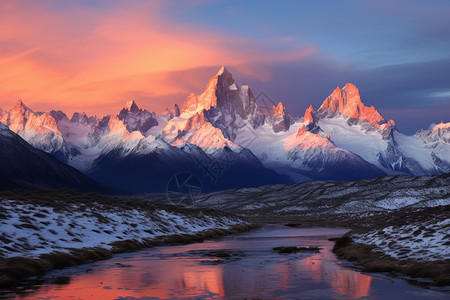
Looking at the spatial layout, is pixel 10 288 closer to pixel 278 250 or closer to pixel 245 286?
pixel 245 286

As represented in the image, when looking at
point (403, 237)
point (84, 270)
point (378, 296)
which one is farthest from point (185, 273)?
point (403, 237)

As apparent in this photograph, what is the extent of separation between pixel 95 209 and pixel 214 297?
51983 millimetres

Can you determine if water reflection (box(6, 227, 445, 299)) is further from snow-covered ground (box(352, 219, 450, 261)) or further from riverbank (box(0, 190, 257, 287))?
snow-covered ground (box(352, 219, 450, 261))

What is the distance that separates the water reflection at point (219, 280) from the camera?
3194 centimetres

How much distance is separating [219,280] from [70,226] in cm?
2981

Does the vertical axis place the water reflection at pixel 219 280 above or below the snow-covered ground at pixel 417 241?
below

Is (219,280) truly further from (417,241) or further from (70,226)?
(70,226)

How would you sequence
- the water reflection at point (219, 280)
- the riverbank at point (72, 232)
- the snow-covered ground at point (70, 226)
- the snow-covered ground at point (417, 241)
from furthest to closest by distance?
1. the snow-covered ground at point (70, 226)
2. the riverbank at point (72, 232)
3. the snow-covered ground at point (417, 241)
4. the water reflection at point (219, 280)

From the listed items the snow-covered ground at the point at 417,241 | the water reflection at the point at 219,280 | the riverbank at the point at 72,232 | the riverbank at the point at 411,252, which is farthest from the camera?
the riverbank at the point at 72,232

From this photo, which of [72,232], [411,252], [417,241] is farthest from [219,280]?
[72,232]

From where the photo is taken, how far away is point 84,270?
43719mm

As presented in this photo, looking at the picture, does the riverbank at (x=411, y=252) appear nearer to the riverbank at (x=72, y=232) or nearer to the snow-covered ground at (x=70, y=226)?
the riverbank at (x=72, y=232)

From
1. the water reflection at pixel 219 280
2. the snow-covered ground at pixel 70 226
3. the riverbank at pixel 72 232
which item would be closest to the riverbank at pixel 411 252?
the water reflection at pixel 219 280

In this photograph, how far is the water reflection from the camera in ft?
105
